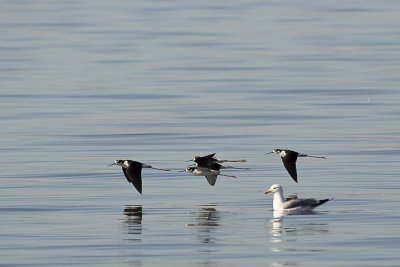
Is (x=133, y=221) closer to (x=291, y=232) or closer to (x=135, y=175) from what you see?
(x=135, y=175)

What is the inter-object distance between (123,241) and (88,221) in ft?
6.01

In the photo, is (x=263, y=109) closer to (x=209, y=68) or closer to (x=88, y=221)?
(x=209, y=68)

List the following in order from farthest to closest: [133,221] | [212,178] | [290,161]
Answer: [212,178] < [290,161] < [133,221]

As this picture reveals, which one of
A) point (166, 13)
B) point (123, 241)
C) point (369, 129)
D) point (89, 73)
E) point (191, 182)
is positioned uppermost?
point (166, 13)

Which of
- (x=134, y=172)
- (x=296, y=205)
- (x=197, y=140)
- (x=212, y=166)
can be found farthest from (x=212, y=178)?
(x=197, y=140)

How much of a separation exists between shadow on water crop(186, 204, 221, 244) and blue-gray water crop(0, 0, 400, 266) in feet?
0.10

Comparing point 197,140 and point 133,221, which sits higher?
point 197,140

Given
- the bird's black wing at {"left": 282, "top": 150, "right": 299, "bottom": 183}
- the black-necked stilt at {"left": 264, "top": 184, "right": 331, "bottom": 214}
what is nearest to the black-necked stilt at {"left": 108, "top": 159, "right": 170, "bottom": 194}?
the black-necked stilt at {"left": 264, "top": 184, "right": 331, "bottom": 214}

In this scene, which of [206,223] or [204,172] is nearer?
[206,223]

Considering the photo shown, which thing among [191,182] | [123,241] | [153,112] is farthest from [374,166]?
[153,112]

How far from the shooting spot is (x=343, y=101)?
37.0 meters

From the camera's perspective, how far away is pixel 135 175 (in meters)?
21.8

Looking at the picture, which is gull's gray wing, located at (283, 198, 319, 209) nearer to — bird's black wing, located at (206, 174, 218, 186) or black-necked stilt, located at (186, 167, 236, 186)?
black-necked stilt, located at (186, 167, 236, 186)

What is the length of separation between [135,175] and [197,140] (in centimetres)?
747
